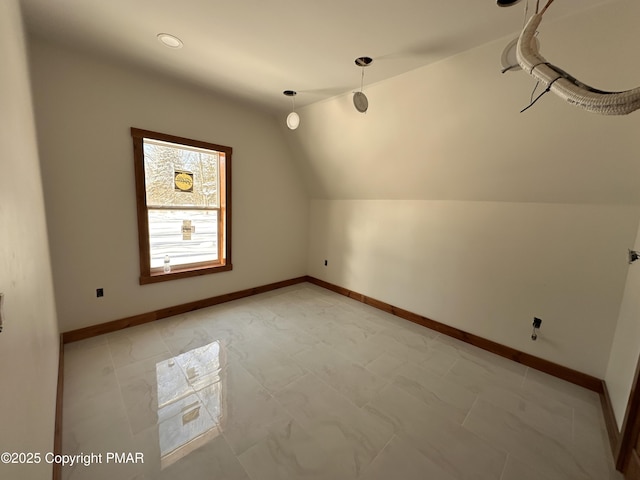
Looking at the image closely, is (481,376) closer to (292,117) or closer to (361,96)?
(361,96)

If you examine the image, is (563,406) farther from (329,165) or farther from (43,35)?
(43,35)

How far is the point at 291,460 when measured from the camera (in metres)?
1.48

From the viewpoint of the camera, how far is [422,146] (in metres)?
2.66

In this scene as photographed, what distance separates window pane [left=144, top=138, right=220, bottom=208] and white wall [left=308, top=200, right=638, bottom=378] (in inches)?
78.6

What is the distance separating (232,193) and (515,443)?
3.53 metres

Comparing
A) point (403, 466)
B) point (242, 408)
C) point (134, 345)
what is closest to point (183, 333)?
point (134, 345)

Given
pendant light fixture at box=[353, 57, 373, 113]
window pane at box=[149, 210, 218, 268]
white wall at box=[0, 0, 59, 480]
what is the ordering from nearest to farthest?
white wall at box=[0, 0, 59, 480] → pendant light fixture at box=[353, 57, 373, 113] → window pane at box=[149, 210, 218, 268]

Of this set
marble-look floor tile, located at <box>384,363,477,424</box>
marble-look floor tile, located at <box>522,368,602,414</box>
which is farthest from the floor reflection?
marble-look floor tile, located at <box>522,368,602,414</box>

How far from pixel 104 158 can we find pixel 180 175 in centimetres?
71

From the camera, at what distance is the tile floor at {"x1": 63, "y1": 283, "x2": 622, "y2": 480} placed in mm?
1475

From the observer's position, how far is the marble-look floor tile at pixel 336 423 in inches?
61.0

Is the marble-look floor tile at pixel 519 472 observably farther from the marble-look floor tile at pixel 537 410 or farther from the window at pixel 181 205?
the window at pixel 181 205

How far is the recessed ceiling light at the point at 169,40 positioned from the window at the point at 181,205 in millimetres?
954

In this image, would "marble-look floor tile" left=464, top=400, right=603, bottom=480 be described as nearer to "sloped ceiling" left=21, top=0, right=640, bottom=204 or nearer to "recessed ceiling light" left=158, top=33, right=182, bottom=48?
"sloped ceiling" left=21, top=0, right=640, bottom=204
